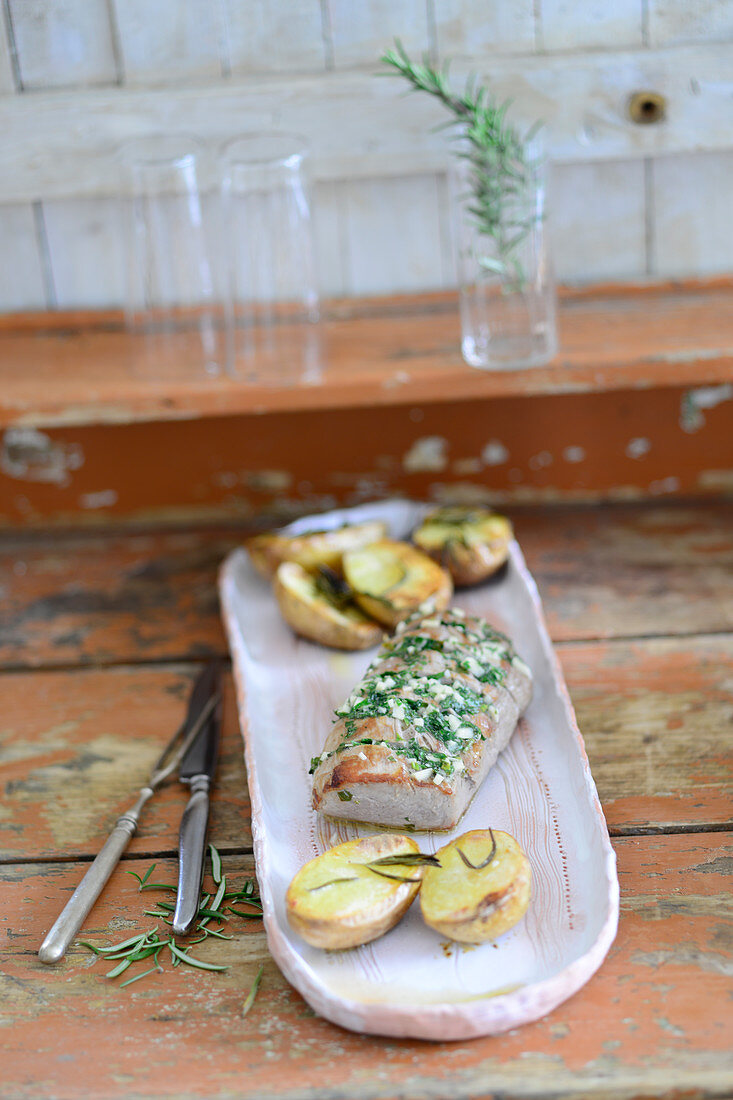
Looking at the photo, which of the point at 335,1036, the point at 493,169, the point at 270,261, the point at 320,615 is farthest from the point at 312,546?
the point at 335,1036

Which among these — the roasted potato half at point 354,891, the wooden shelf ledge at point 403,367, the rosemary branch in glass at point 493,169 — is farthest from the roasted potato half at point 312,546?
the roasted potato half at point 354,891

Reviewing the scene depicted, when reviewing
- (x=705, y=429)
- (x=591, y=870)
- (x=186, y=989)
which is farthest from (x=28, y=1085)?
(x=705, y=429)

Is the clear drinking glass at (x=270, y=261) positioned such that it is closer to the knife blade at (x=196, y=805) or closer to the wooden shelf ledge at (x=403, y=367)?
the wooden shelf ledge at (x=403, y=367)

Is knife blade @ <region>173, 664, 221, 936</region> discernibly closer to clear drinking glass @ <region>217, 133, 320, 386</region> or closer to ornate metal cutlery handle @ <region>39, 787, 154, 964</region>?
ornate metal cutlery handle @ <region>39, 787, 154, 964</region>

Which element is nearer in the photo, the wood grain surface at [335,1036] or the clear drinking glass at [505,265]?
the wood grain surface at [335,1036]

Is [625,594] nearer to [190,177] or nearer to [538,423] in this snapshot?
[538,423]

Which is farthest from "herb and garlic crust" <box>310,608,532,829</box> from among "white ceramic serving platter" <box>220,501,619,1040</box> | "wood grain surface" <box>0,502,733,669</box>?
"wood grain surface" <box>0,502,733,669</box>
